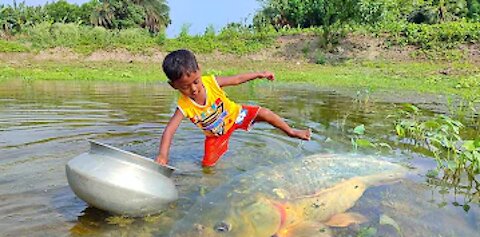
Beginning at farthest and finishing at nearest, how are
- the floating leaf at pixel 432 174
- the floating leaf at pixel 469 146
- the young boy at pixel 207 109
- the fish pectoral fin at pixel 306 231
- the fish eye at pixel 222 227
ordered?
the floating leaf at pixel 432 174, the young boy at pixel 207 109, the floating leaf at pixel 469 146, the fish pectoral fin at pixel 306 231, the fish eye at pixel 222 227

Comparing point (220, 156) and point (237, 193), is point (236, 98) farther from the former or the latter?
point (237, 193)

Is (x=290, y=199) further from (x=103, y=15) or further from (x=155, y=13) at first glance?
(x=155, y=13)

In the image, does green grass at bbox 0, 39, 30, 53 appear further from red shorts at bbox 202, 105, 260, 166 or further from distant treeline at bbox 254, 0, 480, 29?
red shorts at bbox 202, 105, 260, 166

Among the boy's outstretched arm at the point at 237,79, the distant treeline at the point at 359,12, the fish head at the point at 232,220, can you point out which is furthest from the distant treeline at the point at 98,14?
the fish head at the point at 232,220

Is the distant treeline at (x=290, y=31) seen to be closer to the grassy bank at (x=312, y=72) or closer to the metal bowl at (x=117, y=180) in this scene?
the grassy bank at (x=312, y=72)

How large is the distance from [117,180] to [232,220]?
2.45 ft

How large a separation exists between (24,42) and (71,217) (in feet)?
75.7

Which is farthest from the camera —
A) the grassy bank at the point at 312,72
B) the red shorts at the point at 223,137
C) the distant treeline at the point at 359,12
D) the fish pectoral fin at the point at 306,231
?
the distant treeline at the point at 359,12

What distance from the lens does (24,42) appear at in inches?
921

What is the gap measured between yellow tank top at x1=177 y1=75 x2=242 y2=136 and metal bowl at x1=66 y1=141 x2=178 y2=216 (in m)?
1.01

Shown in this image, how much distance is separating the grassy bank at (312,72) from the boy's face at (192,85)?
683cm

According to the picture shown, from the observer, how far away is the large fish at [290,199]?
265 cm

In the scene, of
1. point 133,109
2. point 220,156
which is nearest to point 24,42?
point 133,109

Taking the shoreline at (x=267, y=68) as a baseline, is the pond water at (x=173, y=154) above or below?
below
